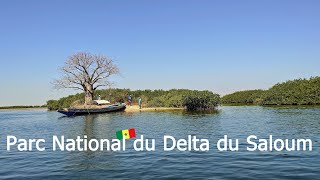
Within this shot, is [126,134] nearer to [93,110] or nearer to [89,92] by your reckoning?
[93,110]

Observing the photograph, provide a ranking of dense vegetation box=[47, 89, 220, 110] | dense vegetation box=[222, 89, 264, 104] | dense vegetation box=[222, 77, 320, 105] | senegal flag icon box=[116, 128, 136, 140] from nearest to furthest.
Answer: senegal flag icon box=[116, 128, 136, 140] → dense vegetation box=[47, 89, 220, 110] → dense vegetation box=[222, 77, 320, 105] → dense vegetation box=[222, 89, 264, 104]

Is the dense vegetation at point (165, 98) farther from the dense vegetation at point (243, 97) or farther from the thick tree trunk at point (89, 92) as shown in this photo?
the dense vegetation at point (243, 97)

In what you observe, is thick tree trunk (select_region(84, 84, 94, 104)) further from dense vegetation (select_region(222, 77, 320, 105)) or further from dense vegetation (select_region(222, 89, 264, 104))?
dense vegetation (select_region(222, 89, 264, 104))

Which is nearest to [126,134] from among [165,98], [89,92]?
[89,92]

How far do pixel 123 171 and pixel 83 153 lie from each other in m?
5.01

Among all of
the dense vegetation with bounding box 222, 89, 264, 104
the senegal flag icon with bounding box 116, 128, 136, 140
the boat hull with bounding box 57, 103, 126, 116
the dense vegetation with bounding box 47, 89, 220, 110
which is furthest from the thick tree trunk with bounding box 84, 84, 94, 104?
the dense vegetation with bounding box 222, 89, 264, 104

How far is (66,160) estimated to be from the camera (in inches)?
619

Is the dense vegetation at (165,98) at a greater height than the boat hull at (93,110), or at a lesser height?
greater

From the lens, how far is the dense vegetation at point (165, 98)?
6619 cm

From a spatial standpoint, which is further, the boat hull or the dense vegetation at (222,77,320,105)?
the dense vegetation at (222,77,320,105)

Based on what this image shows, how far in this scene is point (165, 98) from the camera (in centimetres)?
7506

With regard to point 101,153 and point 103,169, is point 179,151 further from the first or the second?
point 103,169

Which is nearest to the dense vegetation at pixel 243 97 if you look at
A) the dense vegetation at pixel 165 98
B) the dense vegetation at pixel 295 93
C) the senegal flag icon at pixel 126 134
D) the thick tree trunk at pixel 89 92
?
the dense vegetation at pixel 295 93

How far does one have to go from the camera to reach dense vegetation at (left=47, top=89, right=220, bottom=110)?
6619 cm
